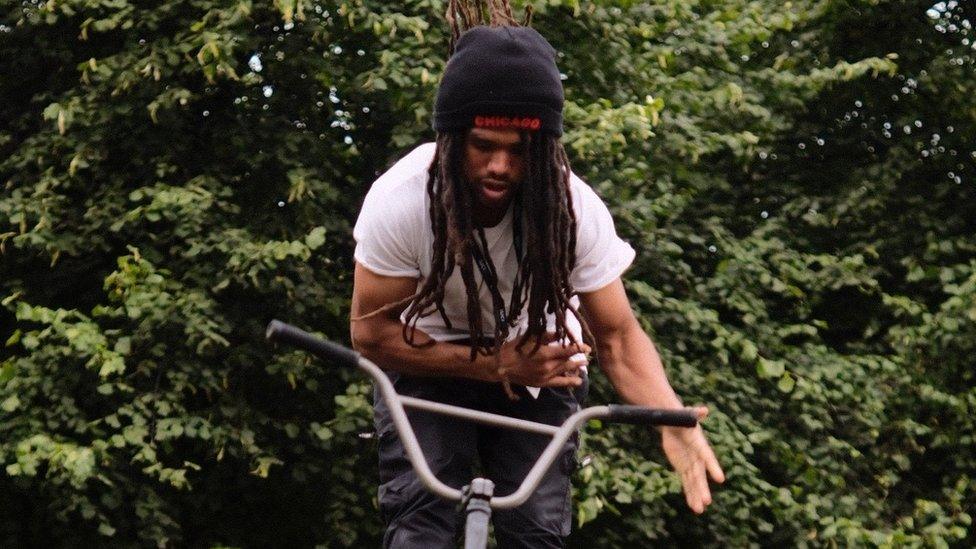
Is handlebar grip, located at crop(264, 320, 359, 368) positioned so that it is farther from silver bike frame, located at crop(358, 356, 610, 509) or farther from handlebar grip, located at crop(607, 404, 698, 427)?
handlebar grip, located at crop(607, 404, 698, 427)

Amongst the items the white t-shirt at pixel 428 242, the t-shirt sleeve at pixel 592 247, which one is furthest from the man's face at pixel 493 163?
the t-shirt sleeve at pixel 592 247

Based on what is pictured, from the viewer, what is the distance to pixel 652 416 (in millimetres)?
2836

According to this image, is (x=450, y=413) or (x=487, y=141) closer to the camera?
(x=450, y=413)

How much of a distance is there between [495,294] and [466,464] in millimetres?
461

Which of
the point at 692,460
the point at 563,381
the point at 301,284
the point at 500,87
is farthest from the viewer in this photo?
the point at 301,284

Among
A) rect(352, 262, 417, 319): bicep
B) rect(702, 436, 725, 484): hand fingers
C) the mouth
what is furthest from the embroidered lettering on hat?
rect(702, 436, 725, 484): hand fingers

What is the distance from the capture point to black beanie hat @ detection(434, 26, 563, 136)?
3104 millimetres

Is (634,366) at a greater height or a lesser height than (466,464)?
greater

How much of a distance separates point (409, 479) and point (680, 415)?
78cm

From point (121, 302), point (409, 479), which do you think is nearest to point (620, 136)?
point (121, 302)

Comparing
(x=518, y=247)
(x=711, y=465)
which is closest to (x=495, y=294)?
(x=518, y=247)

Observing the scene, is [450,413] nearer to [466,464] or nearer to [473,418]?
[473,418]

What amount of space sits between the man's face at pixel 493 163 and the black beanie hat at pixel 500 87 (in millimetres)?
28

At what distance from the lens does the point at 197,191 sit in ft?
25.8
